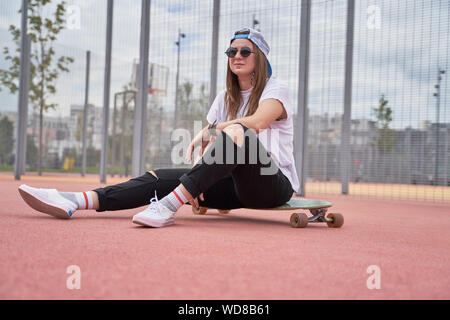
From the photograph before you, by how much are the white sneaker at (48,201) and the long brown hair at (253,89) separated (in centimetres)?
111

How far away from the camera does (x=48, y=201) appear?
248 cm

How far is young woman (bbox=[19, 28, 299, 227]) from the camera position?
2.29 metres

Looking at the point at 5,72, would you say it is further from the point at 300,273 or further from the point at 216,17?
the point at 300,273

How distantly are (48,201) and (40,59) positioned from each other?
816cm

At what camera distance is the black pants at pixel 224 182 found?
7.46ft

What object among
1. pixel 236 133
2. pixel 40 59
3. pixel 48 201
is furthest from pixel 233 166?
pixel 40 59

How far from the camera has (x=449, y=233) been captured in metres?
2.83

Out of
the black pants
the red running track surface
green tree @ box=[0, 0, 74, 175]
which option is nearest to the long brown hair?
the black pants

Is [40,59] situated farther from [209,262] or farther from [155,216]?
[209,262]

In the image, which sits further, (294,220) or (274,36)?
(274,36)

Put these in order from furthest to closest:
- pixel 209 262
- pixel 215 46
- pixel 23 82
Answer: pixel 23 82, pixel 215 46, pixel 209 262

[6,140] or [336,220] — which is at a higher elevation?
[6,140]
